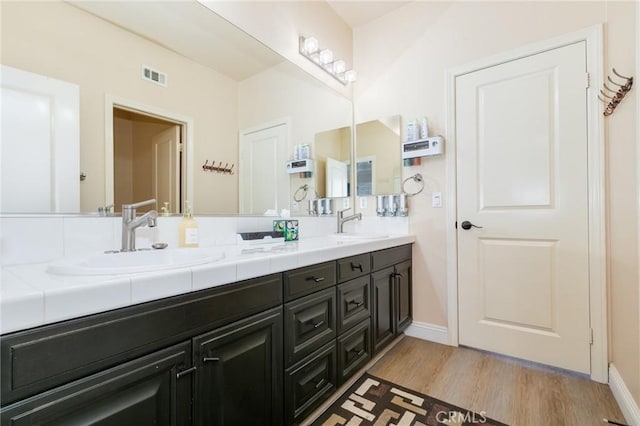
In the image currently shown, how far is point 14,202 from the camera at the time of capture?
0.97 meters

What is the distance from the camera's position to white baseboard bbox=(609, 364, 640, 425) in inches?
50.0

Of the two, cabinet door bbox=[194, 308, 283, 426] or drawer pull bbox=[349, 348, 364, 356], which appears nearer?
cabinet door bbox=[194, 308, 283, 426]

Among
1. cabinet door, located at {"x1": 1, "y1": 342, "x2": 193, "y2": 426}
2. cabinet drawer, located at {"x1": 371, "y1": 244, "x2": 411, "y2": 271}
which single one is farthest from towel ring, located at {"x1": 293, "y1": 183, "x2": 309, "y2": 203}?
cabinet door, located at {"x1": 1, "y1": 342, "x2": 193, "y2": 426}

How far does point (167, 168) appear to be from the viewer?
137 cm

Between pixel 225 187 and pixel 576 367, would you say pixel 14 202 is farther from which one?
pixel 576 367

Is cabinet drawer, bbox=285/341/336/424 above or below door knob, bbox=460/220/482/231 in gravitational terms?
below

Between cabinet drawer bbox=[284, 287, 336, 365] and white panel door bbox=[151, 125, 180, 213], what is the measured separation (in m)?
0.75

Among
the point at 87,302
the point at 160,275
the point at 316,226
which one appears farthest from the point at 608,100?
the point at 87,302

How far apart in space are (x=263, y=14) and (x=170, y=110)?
3.13 ft

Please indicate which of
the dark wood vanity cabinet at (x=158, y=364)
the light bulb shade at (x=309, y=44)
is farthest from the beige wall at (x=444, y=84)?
the dark wood vanity cabinet at (x=158, y=364)

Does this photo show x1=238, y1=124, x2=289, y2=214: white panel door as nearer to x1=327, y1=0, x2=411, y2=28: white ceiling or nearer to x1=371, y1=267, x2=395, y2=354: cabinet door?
x1=371, y1=267, x2=395, y2=354: cabinet door

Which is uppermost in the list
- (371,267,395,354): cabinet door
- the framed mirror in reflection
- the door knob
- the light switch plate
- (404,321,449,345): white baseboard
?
the framed mirror in reflection

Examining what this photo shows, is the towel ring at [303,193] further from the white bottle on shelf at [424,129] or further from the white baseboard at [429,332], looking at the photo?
the white baseboard at [429,332]

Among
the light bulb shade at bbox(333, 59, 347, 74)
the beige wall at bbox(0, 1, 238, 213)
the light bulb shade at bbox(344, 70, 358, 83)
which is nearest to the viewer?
the beige wall at bbox(0, 1, 238, 213)
